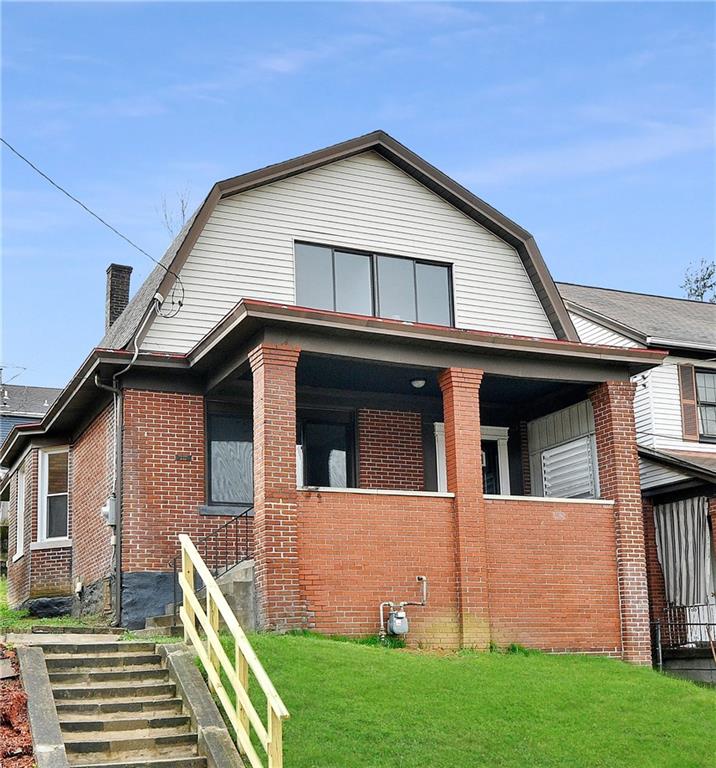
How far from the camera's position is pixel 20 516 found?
21891 mm

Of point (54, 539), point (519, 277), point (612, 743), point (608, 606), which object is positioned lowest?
point (612, 743)

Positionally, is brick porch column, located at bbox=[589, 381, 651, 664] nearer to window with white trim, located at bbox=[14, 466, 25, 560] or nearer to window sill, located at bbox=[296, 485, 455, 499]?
window sill, located at bbox=[296, 485, 455, 499]

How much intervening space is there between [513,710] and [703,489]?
943 cm

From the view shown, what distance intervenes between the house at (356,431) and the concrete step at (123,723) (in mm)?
3209

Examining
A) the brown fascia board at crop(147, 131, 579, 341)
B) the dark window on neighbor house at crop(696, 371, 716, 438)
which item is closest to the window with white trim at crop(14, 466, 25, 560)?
the brown fascia board at crop(147, 131, 579, 341)

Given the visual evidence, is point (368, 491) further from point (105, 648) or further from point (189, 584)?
point (105, 648)

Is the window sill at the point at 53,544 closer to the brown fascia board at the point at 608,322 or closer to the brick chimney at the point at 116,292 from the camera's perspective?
the brick chimney at the point at 116,292

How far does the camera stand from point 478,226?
64.6 ft

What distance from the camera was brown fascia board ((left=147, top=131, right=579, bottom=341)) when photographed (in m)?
18.4

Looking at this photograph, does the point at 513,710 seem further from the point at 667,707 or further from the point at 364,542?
the point at 364,542

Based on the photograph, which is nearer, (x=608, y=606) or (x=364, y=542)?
(x=364, y=542)

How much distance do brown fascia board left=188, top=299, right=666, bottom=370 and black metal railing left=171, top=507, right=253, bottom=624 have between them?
95.2 inches

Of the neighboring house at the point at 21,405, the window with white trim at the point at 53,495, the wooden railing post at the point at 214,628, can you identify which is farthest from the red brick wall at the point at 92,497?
the neighboring house at the point at 21,405

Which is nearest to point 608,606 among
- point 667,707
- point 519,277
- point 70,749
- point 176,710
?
point 667,707
